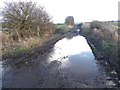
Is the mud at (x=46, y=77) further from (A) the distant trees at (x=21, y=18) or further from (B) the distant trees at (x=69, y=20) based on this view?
(B) the distant trees at (x=69, y=20)

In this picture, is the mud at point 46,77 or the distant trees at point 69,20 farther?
the distant trees at point 69,20

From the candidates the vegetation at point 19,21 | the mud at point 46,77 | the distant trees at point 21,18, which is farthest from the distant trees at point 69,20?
the mud at point 46,77

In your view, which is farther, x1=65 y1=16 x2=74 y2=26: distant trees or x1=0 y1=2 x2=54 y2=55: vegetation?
x1=65 y1=16 x2=74 y2=26: distant trees

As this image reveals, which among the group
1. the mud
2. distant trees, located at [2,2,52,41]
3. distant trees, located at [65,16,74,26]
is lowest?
the mud

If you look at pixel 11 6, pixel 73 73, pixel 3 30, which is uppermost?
pixel 11 6

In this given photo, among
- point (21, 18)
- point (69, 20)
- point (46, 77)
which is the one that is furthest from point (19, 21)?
point (69, 20)

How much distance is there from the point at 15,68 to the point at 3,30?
1731cm

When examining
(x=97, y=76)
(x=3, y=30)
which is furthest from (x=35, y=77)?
(x=3, y=30)

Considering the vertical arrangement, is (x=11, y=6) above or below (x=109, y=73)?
above

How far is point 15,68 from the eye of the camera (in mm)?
15805

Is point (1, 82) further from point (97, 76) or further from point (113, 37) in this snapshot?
point (113, 37)

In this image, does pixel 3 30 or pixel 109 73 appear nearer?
pixel 109 73

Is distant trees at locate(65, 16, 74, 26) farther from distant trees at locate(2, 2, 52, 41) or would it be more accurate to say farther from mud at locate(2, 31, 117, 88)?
mud at locate(2, 31, 117, 88)

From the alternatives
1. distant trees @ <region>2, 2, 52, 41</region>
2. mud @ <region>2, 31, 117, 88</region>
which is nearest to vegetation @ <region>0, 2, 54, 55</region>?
distant trees @ <region>2, 2, 52, 41</region>
